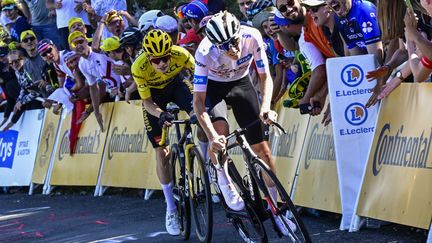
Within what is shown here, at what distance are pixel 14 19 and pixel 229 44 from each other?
11275 mm

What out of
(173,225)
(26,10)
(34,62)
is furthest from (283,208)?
(26,10)

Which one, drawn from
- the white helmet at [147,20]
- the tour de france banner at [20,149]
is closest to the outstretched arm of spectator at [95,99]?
the white helmet at [147,20]

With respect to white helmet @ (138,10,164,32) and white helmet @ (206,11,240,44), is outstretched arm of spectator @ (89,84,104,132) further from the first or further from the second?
white helmet @ (206,11,240,44)

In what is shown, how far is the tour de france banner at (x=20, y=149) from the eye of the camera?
16.7m

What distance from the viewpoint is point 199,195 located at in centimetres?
874

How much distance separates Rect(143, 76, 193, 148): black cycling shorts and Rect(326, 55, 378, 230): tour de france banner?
68.8 inches

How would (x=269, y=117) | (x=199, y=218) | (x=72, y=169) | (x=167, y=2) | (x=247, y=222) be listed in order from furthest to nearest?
(x=167, y=2) → (x=72, y=169) → (x=199, y=218) → (x=247, y=222) → (x=269, y=117)

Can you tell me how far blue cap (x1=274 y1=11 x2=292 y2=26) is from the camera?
9761mm

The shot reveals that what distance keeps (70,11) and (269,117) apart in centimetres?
935

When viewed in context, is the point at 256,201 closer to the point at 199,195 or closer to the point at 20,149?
the point at 199,195

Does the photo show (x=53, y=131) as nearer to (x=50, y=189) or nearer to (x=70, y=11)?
(x=50, y=189)

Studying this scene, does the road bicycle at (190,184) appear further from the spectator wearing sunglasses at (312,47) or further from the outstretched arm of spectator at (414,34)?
the outstretched arm of spectator at (414,34)

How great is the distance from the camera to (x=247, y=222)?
7855 millimetres

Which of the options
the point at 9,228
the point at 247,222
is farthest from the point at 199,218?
the point at 9,228
